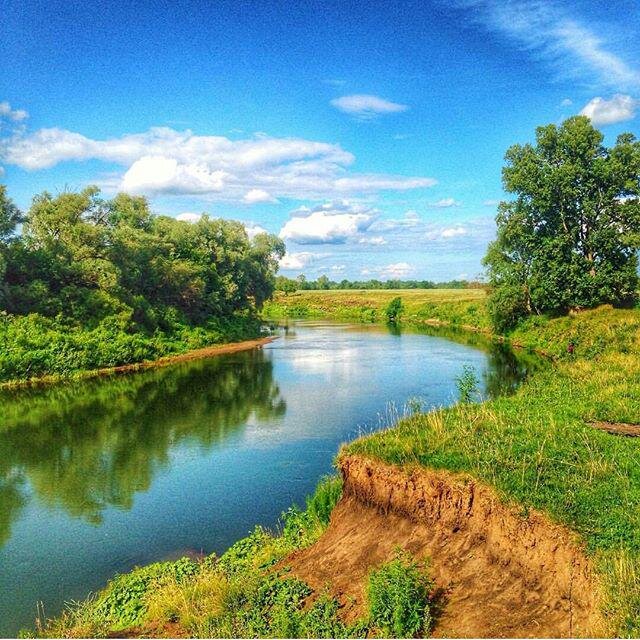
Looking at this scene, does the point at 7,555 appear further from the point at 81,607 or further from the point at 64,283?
the point at 64,283

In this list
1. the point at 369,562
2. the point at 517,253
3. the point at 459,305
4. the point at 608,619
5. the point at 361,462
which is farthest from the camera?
the point at 459,305

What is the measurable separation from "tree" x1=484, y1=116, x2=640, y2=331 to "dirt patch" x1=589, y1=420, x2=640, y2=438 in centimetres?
3618

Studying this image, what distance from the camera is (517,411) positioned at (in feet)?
53.0

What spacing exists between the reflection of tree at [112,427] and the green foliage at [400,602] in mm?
9999

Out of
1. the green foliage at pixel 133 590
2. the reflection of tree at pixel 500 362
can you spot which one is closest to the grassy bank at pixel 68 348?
the reflection of tree at pixel 500 362

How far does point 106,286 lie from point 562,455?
38.5 m

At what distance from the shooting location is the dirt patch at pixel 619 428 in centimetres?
1420

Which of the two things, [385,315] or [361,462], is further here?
[385,315]

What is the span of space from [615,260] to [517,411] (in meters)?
39.0

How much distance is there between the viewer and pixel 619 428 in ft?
48.4

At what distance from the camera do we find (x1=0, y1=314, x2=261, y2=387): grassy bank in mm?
34656

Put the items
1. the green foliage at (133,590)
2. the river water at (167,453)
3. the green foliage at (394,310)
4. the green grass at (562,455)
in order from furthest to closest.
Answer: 1. the green foliage at (394,310)
2. the river water at (167,453)
3. the green foliage at (133,590)
4. the green grass at (562,455)

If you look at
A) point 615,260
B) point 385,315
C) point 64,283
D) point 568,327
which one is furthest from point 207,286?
point 385,315

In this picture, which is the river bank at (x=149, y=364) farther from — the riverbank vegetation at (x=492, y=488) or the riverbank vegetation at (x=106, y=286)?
the riverbank vegetation at (x=492, y=488)
